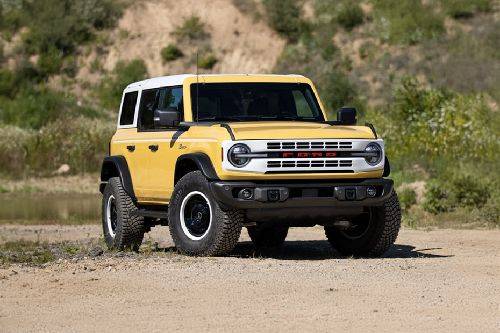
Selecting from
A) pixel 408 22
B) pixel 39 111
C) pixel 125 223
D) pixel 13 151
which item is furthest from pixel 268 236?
pixel 408 22

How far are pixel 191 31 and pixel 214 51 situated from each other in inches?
90.9

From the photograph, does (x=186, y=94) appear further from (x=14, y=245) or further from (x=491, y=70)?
(x=491, y=70)

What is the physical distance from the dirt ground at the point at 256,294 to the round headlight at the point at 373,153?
1167mm

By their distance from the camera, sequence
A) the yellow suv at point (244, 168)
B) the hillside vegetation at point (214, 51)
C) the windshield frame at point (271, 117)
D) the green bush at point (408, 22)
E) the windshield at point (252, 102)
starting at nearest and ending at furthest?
the yellow suv at point (244, 168)
the windshield frame at point (271, 117)
the windshield at point (252, 102)
the hillside vegetation at point (214, 51)
the green bush at point (408, 22)

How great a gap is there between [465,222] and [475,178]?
3.36m

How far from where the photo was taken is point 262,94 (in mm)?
16688

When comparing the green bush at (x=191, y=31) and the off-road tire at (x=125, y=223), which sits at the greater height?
the green bush at (x=191, y=31)

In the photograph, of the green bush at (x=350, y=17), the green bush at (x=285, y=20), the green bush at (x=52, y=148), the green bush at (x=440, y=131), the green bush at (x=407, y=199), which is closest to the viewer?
the green bush at (x=407, y=199)

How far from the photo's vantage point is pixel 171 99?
16828 millimetres

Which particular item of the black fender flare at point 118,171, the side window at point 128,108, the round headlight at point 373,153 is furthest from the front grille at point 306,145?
the side window at point 128,108

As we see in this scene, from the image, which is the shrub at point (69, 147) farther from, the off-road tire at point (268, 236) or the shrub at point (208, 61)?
the off-road tire at point (268, 236)

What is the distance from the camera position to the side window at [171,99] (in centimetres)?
1653

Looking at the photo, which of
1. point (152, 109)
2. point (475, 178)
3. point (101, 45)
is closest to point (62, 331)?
point (152, 109)

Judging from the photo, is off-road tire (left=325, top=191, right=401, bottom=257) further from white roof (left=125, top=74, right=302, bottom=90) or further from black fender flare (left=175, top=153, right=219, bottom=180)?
white roof (left=125, top=74, right=302, bottom=90)
